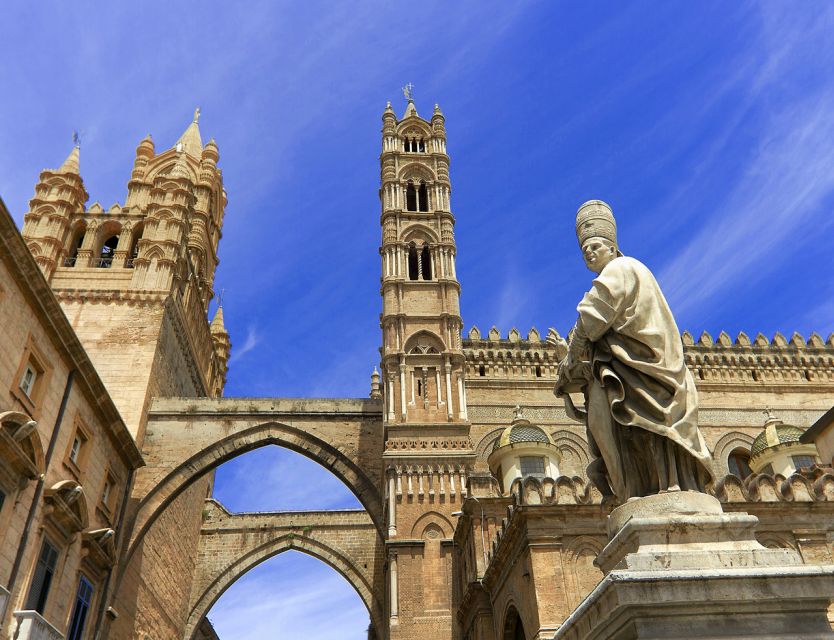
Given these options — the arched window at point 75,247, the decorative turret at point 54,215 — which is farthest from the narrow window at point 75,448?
the arched window at point 75,247

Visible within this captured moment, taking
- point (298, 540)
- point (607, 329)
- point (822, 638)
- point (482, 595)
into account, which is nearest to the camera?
point (822, 638)

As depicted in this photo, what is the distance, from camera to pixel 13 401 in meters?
13.8

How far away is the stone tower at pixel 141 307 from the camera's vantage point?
23672 millimetres

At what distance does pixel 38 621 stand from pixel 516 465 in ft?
35.1

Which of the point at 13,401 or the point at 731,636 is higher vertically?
the point at 13,401

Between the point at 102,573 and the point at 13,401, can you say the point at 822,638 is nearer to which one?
the point at 13,401

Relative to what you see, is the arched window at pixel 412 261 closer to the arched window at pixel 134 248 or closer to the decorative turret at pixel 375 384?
the arched window at pixel 134 248

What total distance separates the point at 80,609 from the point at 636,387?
17996 mm

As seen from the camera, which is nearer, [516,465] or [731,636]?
[731,636]

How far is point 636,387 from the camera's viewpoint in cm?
349

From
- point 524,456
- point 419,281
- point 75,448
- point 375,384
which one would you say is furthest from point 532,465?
point 375,384

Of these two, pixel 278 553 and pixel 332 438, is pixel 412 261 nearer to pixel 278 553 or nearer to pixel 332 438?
pixel 332 438

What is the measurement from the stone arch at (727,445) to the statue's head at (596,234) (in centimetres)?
2279

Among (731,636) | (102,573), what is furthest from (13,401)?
(731,636)
